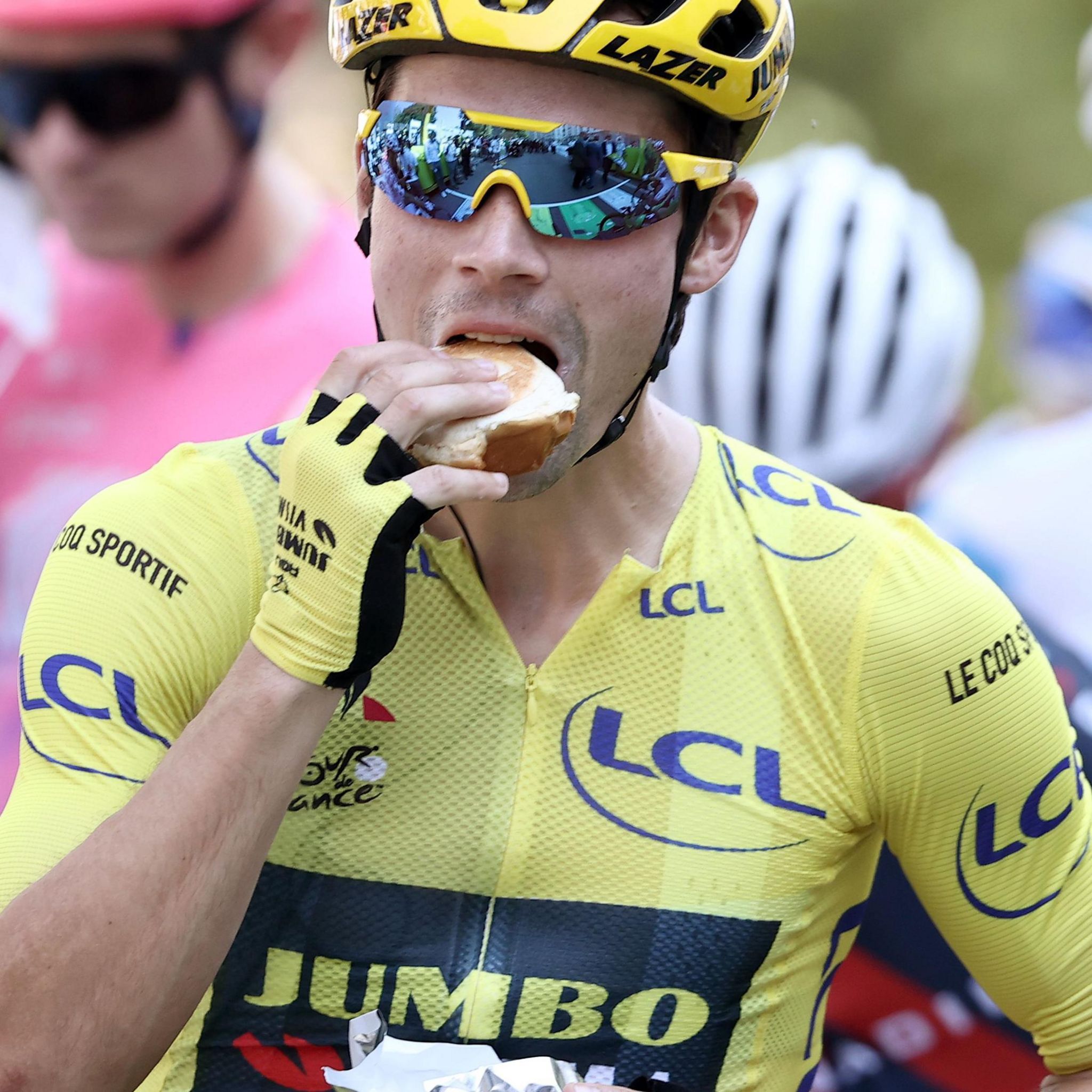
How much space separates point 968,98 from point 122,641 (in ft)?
47.1

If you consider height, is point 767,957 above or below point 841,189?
below

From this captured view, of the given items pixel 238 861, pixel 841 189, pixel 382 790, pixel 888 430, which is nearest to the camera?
pixel 238 861

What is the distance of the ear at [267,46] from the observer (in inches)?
263

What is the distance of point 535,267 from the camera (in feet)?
9.06

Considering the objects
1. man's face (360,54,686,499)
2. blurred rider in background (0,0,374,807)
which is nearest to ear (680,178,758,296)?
man's face (360,54,686,499)

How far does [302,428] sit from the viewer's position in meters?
2.57

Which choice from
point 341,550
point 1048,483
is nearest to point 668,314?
point 341,550

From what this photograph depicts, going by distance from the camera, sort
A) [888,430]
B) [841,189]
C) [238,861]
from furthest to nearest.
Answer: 1. [841,189]
2. [888,430]
3. [238,861]

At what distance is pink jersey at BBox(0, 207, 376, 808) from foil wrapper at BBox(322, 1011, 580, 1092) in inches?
144

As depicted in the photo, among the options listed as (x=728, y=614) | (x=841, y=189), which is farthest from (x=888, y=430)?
(x=728, y=614)

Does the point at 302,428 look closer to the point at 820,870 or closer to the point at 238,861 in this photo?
the point at 238,861

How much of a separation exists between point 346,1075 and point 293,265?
14.4 feet

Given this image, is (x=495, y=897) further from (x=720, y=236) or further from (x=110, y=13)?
(x=110, y=13)

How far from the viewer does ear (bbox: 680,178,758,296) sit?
10.2 feet
